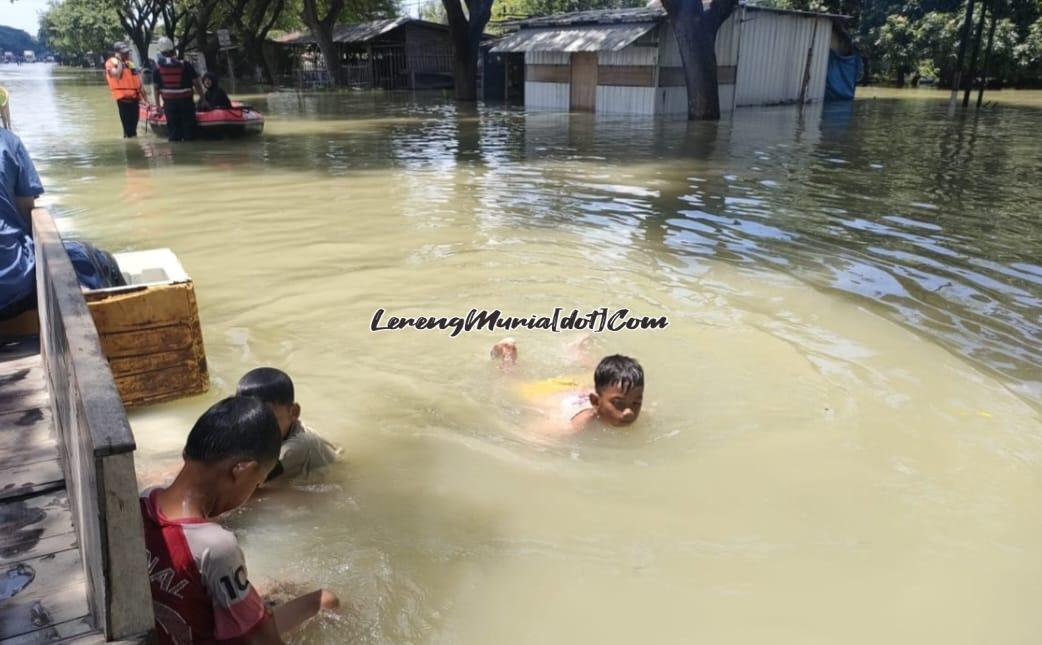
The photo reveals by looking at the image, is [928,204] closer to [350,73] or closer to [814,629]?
[814,629]

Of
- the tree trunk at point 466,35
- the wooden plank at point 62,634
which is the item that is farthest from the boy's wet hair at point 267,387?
the tree trunk at point 466,35

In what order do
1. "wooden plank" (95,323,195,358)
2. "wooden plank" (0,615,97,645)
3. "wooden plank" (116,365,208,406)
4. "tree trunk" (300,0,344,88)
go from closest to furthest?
"wooden plank" (0,615,97,645), "wooden plank" (95,323,195,358), "wooden plank" (116,365,208,406), "tree trunk" (300,0,344,88)

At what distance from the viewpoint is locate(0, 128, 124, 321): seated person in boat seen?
13.6 ft

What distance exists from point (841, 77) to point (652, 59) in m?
11.4

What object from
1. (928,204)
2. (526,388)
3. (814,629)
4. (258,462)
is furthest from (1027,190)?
(258,462)

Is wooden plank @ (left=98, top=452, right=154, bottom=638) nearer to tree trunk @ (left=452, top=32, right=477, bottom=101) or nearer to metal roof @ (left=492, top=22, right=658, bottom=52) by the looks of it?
metal roof @ (left=492, top=22, right=658, bottom=52)

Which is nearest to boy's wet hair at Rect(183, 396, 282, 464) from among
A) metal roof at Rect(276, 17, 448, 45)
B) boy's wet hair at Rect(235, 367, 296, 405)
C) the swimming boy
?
the swimming boy

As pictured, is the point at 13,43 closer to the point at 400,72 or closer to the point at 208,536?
the point at 400,72

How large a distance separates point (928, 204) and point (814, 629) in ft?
28.9

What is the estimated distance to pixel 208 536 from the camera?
2.24 meters

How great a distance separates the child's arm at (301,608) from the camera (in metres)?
2.71

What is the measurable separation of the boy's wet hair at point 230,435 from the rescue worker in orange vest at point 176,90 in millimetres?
14868

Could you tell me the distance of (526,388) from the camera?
16.8ft

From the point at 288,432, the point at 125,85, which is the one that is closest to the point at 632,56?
the point at 125,85
